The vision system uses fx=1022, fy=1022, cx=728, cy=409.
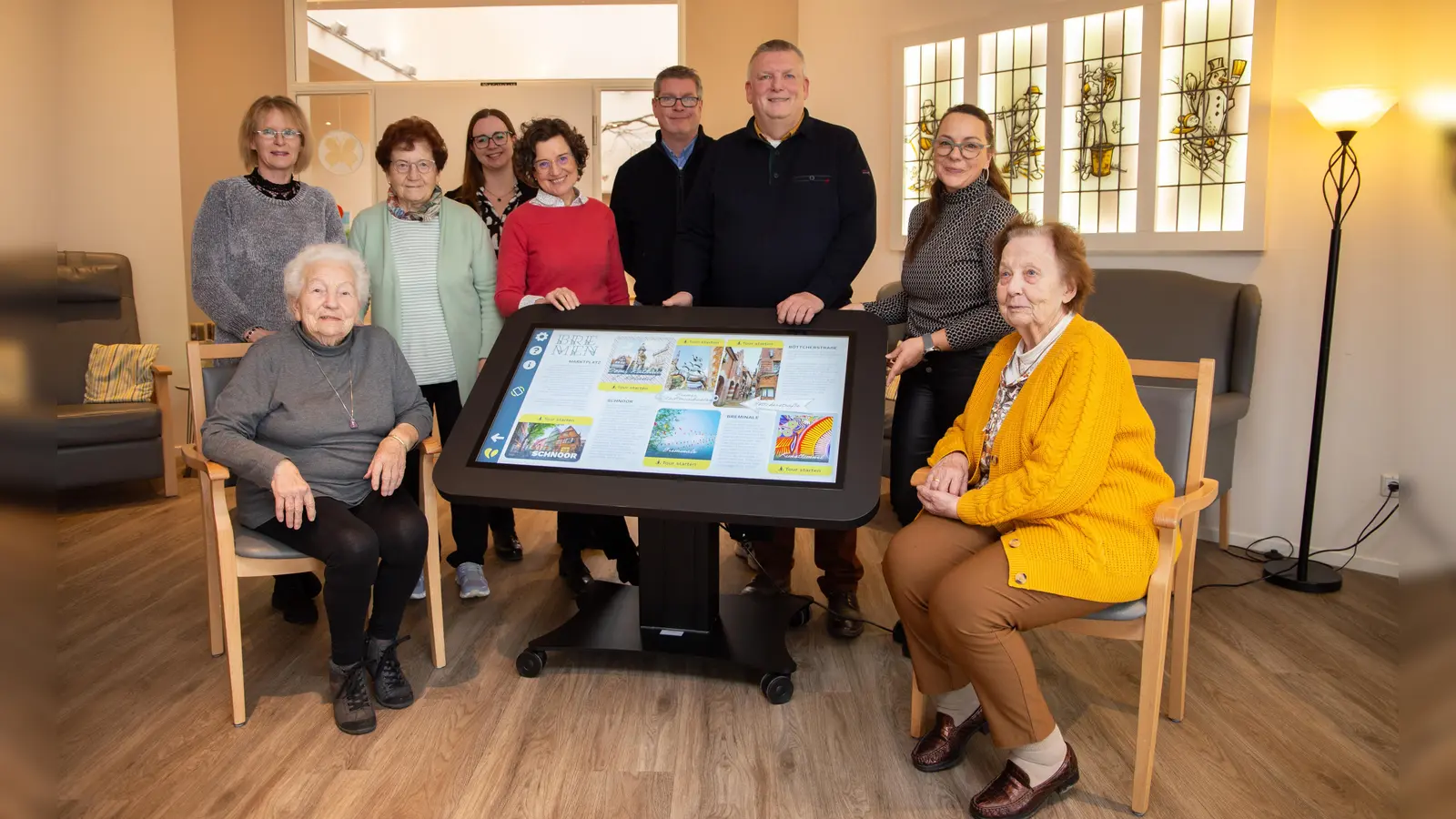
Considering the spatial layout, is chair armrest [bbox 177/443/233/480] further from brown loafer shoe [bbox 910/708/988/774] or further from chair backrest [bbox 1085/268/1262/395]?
chair backrest [bbox 1085/268/1262/395]

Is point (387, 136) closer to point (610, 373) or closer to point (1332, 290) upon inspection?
point (610, 373)

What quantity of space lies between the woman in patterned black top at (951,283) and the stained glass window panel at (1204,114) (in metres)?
1.78

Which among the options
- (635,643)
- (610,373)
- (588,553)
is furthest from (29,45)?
(588,553)

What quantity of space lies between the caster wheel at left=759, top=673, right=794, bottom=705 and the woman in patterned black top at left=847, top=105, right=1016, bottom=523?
0.77 meters

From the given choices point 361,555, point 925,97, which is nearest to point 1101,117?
point 925,97

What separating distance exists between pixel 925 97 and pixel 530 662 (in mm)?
3666

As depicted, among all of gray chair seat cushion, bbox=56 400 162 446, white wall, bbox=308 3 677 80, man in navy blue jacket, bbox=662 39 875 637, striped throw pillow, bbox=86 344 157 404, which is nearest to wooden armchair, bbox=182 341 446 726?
man in navy blue jacket, bbox=662 39 875 637

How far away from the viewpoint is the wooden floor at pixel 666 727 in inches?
90.2

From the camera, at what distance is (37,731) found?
24 cm

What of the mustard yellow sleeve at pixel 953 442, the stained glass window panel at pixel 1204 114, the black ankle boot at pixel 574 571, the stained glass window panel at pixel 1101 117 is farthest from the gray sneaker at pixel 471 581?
the stained glass window panel at pixel 1204 114

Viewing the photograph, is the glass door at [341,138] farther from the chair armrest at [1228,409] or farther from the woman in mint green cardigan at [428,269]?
the chair armrest at [1228,409]

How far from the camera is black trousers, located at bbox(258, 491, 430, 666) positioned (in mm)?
2590

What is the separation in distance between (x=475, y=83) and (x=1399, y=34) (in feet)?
22.5

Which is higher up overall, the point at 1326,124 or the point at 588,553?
the point at 1326,124
